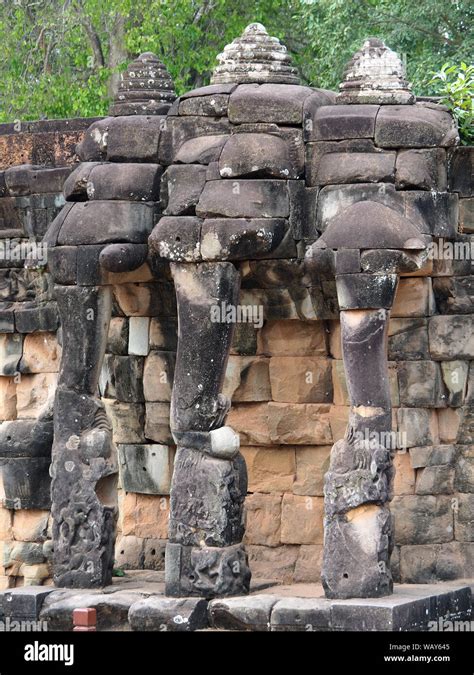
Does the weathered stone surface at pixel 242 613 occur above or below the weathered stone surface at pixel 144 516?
below

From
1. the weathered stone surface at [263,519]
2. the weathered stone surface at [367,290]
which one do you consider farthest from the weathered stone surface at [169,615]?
the weathered stone surface at [367,290]

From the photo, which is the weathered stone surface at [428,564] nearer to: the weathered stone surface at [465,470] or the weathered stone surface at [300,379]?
the weathered stone surface at [465,470]

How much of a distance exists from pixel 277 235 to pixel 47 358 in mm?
3356

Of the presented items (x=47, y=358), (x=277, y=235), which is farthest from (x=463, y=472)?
(x=47, y=358)

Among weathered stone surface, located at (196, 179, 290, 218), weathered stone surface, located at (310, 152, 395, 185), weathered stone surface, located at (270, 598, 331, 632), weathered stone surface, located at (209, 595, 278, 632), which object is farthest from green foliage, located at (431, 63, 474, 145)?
weathered stone surface, located at (209, 595, 278, 632)

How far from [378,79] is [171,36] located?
10902mm

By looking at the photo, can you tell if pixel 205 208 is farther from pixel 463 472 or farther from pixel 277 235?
pixel 463 472

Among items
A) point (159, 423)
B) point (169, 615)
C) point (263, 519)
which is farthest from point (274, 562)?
point (169, 615)

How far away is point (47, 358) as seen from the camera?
17906 millimetres

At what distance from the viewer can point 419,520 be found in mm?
16203

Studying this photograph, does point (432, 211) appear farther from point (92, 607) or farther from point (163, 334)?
point (92, 607)

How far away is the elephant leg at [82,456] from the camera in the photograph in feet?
52.4

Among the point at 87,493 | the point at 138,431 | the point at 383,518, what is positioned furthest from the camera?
the point at 138,431

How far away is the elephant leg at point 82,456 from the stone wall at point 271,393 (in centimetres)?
65
